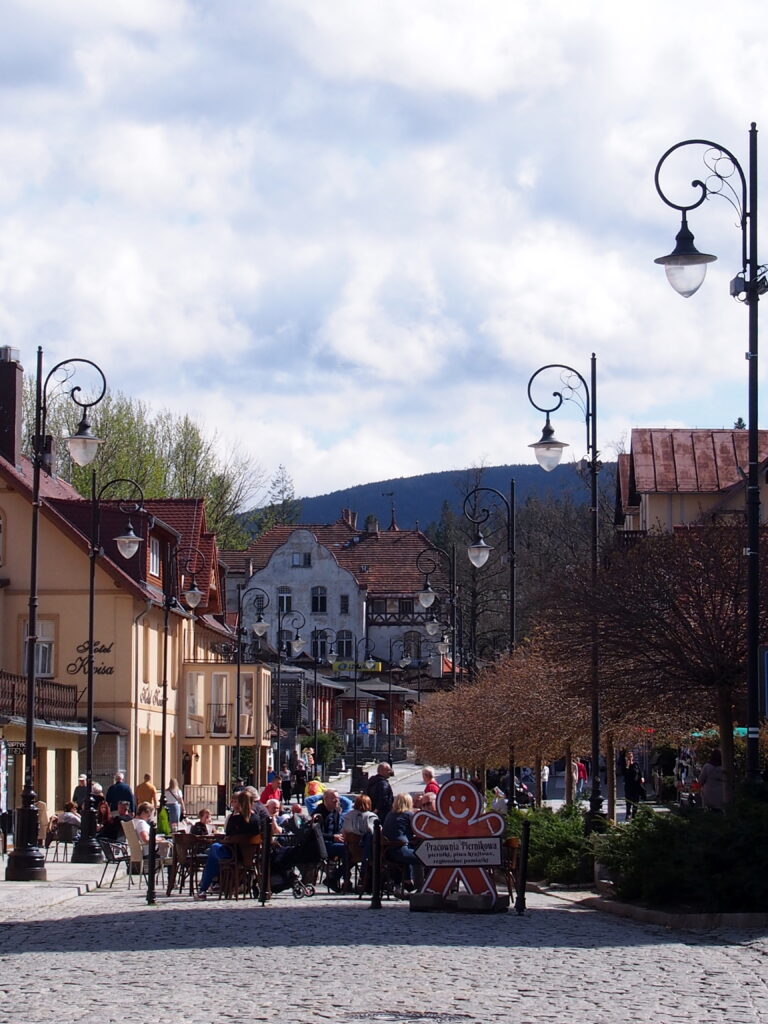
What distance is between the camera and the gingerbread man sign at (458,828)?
717 inches

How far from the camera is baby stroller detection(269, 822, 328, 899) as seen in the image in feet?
70.9

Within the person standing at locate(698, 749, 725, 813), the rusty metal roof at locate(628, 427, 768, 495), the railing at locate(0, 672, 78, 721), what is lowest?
the person standing at locate(698, 749, 725, 813)

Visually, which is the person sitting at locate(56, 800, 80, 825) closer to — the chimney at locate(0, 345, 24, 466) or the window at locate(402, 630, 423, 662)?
the chimney at locate(0, 345, 24, 466)

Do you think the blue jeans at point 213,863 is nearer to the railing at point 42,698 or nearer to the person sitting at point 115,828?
the person sitting at point 115,828

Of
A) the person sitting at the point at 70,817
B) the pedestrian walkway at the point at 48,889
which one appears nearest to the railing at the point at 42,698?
the person sitting at the point at 70,817

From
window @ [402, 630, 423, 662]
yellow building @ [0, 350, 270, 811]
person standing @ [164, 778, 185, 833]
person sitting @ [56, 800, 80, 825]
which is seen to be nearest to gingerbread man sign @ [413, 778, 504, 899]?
person standing @ [164, 778, 185, 833]

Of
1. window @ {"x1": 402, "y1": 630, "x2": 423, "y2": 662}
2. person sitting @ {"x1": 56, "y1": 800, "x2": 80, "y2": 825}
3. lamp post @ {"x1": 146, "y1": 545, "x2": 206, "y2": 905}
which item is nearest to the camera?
person sitting @ {"x1": 56, "y1": 800, "x2": 80, "y2": 825}

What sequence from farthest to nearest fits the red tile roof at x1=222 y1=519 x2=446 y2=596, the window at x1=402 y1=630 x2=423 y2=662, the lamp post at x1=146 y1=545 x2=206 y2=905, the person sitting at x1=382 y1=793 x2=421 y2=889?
the red tile roof at x1=222 y1=519 x2=446 y2=596, the window at x1=402 y1=630 x2=423 y2=662, the lamp post at x1=146 y1=545 x2=206 y2=905, the person sitting at x1=382 y1=793 x2=421 y2=889

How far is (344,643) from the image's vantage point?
111 metres

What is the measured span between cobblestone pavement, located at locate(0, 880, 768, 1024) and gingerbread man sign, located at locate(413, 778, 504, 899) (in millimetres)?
506

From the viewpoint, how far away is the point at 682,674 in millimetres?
22953

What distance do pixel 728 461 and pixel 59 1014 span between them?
44.0 meters

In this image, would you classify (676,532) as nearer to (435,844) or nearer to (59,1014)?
(435,844)

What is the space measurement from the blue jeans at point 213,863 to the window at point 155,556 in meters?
31.2
